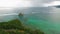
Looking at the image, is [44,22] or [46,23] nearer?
[46,23]

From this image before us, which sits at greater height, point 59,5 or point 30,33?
point 59,5

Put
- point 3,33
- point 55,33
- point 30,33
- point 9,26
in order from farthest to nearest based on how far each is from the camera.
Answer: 1. point 55,33
2. point 9,26
3. point 30,33
4. point 3,33

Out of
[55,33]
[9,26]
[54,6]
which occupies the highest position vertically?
[54,6]

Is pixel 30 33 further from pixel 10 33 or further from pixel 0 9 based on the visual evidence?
pixel 0 9

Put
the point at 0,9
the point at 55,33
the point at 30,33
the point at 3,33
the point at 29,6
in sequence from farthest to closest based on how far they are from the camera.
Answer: the point at 29,6 → the point at 0,9 → the point at 55,33 → the point at 30,33 → the point at 3,33

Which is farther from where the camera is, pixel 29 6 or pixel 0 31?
pixel 29 6

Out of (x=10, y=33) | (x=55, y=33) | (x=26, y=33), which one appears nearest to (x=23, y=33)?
(x=26, y=33)

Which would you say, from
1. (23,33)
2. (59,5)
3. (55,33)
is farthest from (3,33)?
(59,5)

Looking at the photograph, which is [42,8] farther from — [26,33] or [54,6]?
[26,33]

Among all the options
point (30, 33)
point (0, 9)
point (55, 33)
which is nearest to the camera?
point (30, 33)
